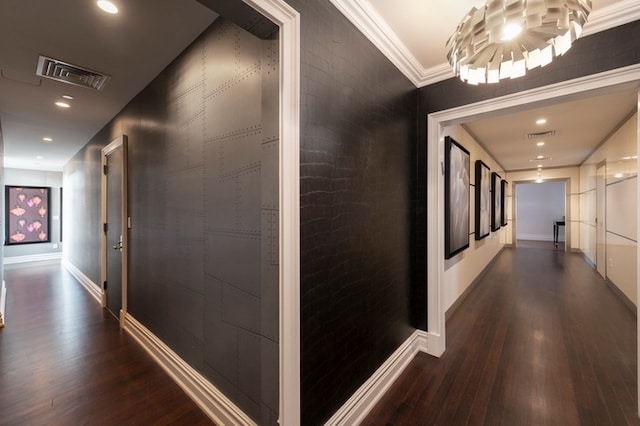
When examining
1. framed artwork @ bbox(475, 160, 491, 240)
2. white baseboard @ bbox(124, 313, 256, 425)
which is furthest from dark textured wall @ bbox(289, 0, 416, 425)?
framed artwork @ bbox(475, 160, 491, 240)

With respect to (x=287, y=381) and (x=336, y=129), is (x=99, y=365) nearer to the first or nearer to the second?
(x=287, y=381)

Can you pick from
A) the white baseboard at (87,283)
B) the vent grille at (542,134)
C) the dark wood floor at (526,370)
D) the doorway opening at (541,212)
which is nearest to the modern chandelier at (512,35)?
the dark wood floor at (526,370)

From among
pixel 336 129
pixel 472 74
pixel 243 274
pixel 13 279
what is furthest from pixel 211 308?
pixel 13 279

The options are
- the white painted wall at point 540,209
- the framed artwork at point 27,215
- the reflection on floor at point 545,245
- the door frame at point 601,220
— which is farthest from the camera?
the white painted wall at point 540,209

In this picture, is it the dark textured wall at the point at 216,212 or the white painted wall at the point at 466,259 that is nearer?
the dark textured wall at the point at 216,212

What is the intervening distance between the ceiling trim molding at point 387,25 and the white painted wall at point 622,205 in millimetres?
2737

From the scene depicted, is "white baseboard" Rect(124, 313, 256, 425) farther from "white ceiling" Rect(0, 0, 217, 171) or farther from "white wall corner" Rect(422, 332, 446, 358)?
Result: "white ceiling" Rect(0, 0, 217, 171)

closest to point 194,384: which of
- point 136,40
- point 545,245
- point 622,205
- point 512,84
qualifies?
point 136,40

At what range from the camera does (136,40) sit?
1.92m

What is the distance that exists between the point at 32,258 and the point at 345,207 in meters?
10.1

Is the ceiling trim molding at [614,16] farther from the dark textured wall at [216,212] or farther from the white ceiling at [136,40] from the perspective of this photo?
the dark textured wall at [216,212]

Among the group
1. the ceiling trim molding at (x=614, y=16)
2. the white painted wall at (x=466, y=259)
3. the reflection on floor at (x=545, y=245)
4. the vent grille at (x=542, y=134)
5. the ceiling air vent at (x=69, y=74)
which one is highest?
the vent grille at (x=542, y=134)

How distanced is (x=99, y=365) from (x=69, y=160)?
6.24 m

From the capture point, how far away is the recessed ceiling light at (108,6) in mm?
1568
